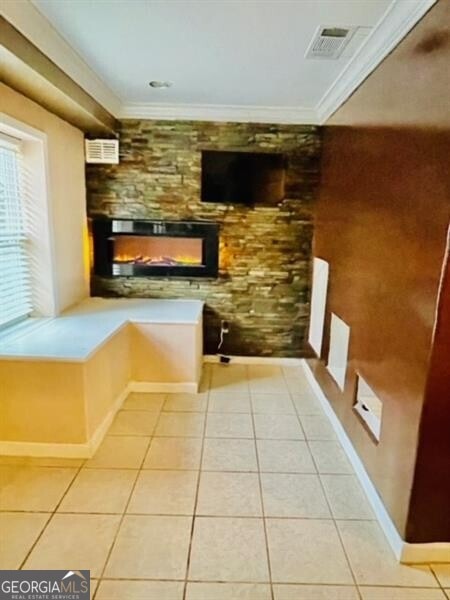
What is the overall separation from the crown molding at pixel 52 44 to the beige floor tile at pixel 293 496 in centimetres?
274

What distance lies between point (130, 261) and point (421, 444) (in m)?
3.12

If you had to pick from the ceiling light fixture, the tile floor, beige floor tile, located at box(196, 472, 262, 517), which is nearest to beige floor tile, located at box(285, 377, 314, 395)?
the tile floor

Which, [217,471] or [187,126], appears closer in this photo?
[217,471]

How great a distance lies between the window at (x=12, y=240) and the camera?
9.55 ft

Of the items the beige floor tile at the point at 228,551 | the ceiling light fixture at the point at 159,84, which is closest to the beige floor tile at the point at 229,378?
the beige floor tile at the point at 228,551

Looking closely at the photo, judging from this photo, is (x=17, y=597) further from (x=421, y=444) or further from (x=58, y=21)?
(x=58, y=21)

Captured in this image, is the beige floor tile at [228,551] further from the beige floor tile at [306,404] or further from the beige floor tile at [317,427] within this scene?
the beige floor tile at [306,404]

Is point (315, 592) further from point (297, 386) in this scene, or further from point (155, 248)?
point (155, 248)

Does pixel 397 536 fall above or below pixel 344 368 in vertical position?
below

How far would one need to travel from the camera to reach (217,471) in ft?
7.99

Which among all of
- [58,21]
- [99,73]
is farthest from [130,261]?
[58,21]

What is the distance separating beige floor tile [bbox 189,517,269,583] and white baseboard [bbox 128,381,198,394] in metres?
1.54

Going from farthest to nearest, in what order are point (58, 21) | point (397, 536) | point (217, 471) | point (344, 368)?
point (344, 368) → point (217, 471) → point (58, 21) → point (397, 536)

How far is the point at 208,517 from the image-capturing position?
6.71 feet
